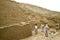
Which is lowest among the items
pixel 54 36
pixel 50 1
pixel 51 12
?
pixel 54 36

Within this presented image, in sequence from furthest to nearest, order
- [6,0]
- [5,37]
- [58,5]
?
[58,5], [6,0], [5,37]

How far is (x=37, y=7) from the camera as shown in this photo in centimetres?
557

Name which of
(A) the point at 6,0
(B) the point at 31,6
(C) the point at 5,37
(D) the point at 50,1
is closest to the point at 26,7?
(B) the point at 31,6

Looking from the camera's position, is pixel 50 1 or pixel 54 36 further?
pixel 50 1

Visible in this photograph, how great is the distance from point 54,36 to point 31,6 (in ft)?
6.42

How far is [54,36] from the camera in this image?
13.3ft

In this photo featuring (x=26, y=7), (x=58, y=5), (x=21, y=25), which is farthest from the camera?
(x=26, y=7)

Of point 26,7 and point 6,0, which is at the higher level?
point 6,0

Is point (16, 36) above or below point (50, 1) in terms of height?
below

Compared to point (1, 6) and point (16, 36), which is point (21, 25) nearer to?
point (16, 36)

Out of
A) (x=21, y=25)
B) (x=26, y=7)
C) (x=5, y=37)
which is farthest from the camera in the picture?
(x=26, y=7)

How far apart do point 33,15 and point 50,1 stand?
0.85m

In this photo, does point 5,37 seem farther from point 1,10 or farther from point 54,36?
point 54,36

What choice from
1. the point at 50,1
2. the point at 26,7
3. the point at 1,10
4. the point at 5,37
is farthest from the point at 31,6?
the point at 5,37
